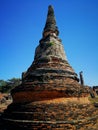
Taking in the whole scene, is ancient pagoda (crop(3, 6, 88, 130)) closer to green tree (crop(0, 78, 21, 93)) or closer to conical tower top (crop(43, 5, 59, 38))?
conical tower top (crop(43, 5, 59, 38))

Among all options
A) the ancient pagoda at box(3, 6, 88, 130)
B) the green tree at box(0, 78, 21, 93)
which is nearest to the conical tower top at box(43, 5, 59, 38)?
the ancient pagoda at box(3, 6, 88, 130)

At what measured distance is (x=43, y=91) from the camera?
6.45 metres

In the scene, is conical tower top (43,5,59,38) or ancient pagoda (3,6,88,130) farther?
conical tower top (43,5,59,38)

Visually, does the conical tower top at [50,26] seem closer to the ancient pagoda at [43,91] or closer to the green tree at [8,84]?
the ancient pagoda at [43,91]

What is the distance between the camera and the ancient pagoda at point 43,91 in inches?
231

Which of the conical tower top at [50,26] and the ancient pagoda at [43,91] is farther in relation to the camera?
the conical tower top at [50,26]

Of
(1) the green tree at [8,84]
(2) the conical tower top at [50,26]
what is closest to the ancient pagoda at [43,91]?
(2) the conical tower top at [50,26]

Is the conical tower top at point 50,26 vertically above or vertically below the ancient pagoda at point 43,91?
above

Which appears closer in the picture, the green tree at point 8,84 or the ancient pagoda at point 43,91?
the ancient pagoda at point 43,91

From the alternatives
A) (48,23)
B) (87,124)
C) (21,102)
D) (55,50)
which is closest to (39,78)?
(21,102)

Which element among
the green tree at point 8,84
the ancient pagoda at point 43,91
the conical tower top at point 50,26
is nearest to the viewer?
the ancient pagoda at point 43,91

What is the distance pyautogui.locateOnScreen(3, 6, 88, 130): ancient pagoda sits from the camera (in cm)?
586

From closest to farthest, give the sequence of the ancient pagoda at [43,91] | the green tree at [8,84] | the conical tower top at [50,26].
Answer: the ancient pagoda at [43,91], the conical tower top at [50,26], the green tree at [8,84]

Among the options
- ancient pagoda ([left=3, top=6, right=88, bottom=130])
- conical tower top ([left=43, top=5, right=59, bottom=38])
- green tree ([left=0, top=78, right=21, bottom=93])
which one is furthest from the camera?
green tree ([left=0, top=78, right=21, bottom=93])
